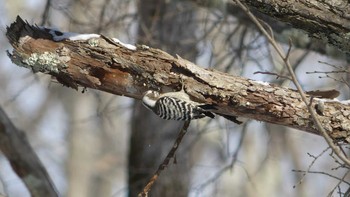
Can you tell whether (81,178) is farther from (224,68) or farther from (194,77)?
(194,77)

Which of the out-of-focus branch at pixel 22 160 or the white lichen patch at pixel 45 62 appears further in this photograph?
the out-of-focus branch at pixel 22 160

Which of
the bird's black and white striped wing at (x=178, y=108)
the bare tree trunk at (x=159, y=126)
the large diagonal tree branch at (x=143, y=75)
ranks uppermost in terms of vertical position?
the large diagonal tree branch at (x=143, y=75)

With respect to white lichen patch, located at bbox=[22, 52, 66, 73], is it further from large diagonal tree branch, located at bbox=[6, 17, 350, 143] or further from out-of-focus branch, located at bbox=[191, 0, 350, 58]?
out-of-focus branch, located at bbox=[191, 0, 350, 58]

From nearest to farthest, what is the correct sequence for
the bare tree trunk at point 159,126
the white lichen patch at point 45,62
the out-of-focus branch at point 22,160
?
the white lichen patch at point 45,62, the out-of-focus branch at point 22,160, the bare tree trunk at point 159,126

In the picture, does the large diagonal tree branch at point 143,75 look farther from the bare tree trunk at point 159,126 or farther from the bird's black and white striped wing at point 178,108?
the bare tree trunk at point 159,126

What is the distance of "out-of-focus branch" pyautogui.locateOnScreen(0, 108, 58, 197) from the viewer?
11.9 ft

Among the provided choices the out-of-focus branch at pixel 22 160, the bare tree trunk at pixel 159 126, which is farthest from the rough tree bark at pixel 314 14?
the bare tree trunk at pixel 159 126

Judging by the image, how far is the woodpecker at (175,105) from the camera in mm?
2596

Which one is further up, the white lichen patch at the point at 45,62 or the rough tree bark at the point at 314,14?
the rough tree bark at the point at 314,14

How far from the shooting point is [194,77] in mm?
2672

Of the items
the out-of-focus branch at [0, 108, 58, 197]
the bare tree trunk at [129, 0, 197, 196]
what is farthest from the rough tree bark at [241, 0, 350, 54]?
the bare tree trunk at [129, 0, 197, 196]

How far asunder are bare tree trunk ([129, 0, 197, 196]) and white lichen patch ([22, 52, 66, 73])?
1.93 m

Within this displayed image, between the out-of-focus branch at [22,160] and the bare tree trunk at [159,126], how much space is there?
1.00m

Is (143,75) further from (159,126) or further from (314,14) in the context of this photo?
(159,126)
